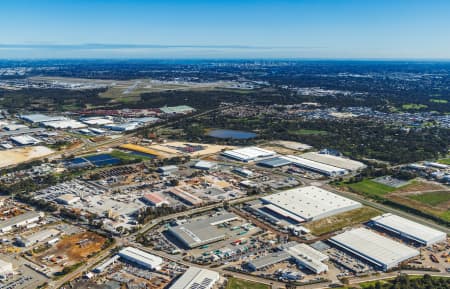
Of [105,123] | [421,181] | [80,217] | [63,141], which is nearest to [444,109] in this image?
[421,181]

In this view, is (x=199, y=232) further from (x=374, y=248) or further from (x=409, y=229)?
(x=409, y=229)

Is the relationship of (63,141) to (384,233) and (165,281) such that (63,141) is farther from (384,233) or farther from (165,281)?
(384,233)

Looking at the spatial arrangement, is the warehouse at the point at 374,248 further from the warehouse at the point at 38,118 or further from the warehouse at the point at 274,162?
the warehouse at the point at 38,118

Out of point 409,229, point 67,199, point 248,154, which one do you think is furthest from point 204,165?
point 409,229

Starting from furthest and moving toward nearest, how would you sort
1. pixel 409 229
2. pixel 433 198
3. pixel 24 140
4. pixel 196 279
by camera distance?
pixel 24 140, pixel 433 198, pixel 409 229, pixel 196 279

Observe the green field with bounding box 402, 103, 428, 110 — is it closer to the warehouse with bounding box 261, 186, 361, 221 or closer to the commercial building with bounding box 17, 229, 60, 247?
the warehouse with bounding box 261, 186, 361, 221
